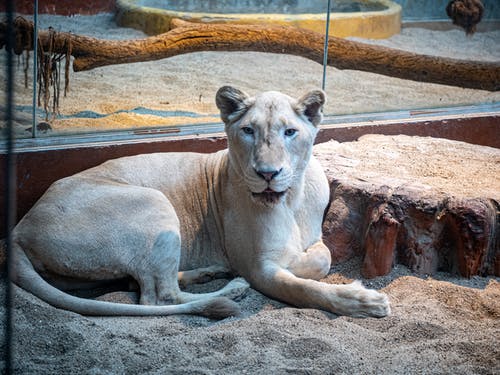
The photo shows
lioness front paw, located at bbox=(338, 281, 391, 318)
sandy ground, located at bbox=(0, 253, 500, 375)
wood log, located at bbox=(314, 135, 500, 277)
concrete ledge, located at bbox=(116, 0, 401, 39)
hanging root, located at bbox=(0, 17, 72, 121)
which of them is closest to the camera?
sandy ground, located at bbox=(0, 253, 500, 375)

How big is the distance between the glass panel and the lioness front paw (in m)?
2.18

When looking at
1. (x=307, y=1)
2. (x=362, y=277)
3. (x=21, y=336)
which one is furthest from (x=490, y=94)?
(x=21, y=336)

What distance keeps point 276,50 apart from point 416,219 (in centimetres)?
238

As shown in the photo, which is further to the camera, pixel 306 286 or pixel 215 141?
pixel 215 141

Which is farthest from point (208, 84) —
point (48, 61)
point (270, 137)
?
point (270, 137)

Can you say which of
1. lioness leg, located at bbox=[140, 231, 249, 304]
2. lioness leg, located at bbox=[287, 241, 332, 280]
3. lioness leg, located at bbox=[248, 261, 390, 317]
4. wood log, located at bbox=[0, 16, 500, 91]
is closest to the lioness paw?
lioness leg, located at bbox=[140, 231, 249, 304]

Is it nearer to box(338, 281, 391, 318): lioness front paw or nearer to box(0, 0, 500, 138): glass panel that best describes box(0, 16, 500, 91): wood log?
box(0, 0, 500, 138): glass panel

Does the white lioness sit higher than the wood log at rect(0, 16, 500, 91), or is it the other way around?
the wood log at rect(0, 16, 500, 91)

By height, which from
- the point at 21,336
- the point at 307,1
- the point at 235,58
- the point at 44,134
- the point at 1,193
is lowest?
the point at 21,336

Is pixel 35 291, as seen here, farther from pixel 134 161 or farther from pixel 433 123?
pixel 433 123

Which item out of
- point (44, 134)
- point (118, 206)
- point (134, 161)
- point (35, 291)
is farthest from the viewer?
point (44, 134)

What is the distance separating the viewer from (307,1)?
613cm

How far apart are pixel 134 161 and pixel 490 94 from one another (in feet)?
12.7

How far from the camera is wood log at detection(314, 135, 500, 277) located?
426 cm
